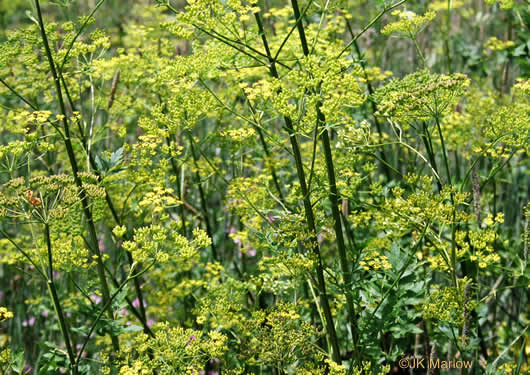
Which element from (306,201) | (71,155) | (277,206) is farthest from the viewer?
(277,206)

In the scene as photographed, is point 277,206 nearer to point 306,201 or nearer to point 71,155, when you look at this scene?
point 306,201

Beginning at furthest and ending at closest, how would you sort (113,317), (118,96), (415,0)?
(415,0), (118,96), (113,317)

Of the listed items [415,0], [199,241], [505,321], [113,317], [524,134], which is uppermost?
[415,0]

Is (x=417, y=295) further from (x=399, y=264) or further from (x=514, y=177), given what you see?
(x=514, y=177)

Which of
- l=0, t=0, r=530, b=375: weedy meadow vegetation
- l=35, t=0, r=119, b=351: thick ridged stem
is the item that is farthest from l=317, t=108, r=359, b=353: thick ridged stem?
l=35, t=0, r=119, b=351: thick ridged stem

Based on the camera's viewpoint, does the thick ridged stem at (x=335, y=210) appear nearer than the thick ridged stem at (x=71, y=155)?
Yes

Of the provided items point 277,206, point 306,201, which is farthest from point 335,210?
point 277,206

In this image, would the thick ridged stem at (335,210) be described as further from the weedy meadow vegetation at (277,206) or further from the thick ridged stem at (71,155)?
the thick ridged stem at (71,155)

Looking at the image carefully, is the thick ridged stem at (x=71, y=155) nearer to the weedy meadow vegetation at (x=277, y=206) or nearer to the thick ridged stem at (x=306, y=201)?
the weedy meadow vegetation at (x=277, y=206)

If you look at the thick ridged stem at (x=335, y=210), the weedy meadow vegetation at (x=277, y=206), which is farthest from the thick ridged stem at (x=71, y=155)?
the thick ridged stem at (x=335, y=210)

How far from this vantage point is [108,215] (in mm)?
3314

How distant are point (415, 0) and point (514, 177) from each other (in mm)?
1785

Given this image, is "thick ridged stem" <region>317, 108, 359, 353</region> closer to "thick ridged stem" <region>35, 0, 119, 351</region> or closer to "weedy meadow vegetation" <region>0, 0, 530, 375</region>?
"weedy meadow vegetation" <region>0, 0, 530, 375</region>

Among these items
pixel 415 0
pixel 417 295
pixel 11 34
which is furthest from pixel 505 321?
pixel 11 34
